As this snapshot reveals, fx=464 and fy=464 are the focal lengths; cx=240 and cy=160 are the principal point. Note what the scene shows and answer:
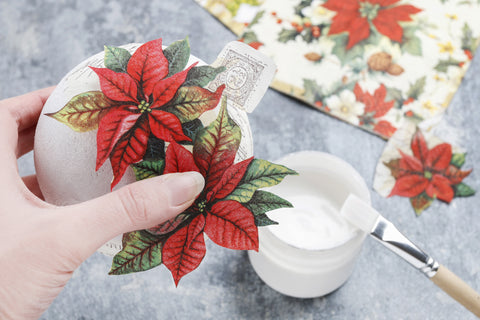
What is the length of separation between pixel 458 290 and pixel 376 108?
261mm

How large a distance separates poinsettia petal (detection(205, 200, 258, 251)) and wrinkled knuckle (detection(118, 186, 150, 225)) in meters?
0.05

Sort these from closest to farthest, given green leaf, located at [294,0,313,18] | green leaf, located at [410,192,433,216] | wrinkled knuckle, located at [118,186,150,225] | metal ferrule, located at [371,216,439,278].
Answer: wrinkled knuckle, located at [118,186,150,225], metal ferrule, located at [371,216,439,278], green leaf, located at [410,192,433,216], green leaf, located at [294,0,313,18]

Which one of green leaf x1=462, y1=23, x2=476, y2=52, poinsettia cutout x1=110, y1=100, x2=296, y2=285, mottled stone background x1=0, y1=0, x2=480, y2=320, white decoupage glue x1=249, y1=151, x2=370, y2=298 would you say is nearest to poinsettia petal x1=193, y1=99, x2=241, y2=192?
poinsettia cutout x1=110, y1=100, x2=296, y2=285

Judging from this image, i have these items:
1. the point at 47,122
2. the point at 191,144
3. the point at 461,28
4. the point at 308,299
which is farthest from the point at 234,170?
the point at 461,28

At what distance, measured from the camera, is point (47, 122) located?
34cm

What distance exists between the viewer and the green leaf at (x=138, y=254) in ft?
1.11

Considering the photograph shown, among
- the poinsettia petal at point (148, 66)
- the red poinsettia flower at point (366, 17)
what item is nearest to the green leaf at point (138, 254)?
the poinsettia petal at point (148, 66)

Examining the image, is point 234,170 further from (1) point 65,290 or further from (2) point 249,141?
(1) point 65,290

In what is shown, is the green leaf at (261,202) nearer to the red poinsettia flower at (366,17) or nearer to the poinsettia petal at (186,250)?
the poinsettia petal at (186,250)

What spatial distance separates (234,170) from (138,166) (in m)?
0.07

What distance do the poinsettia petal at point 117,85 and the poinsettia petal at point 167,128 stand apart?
0.02m

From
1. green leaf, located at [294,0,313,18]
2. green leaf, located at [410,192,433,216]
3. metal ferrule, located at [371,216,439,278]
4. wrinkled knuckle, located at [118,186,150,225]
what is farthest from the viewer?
green leaf, located at [294,0,313,18]

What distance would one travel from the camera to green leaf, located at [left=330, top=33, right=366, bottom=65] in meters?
0.65

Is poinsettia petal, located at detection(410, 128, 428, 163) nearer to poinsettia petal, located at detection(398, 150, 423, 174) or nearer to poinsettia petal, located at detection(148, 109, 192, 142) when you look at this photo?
poinsettia petal, located at detection(398, 150, 423, 174)
